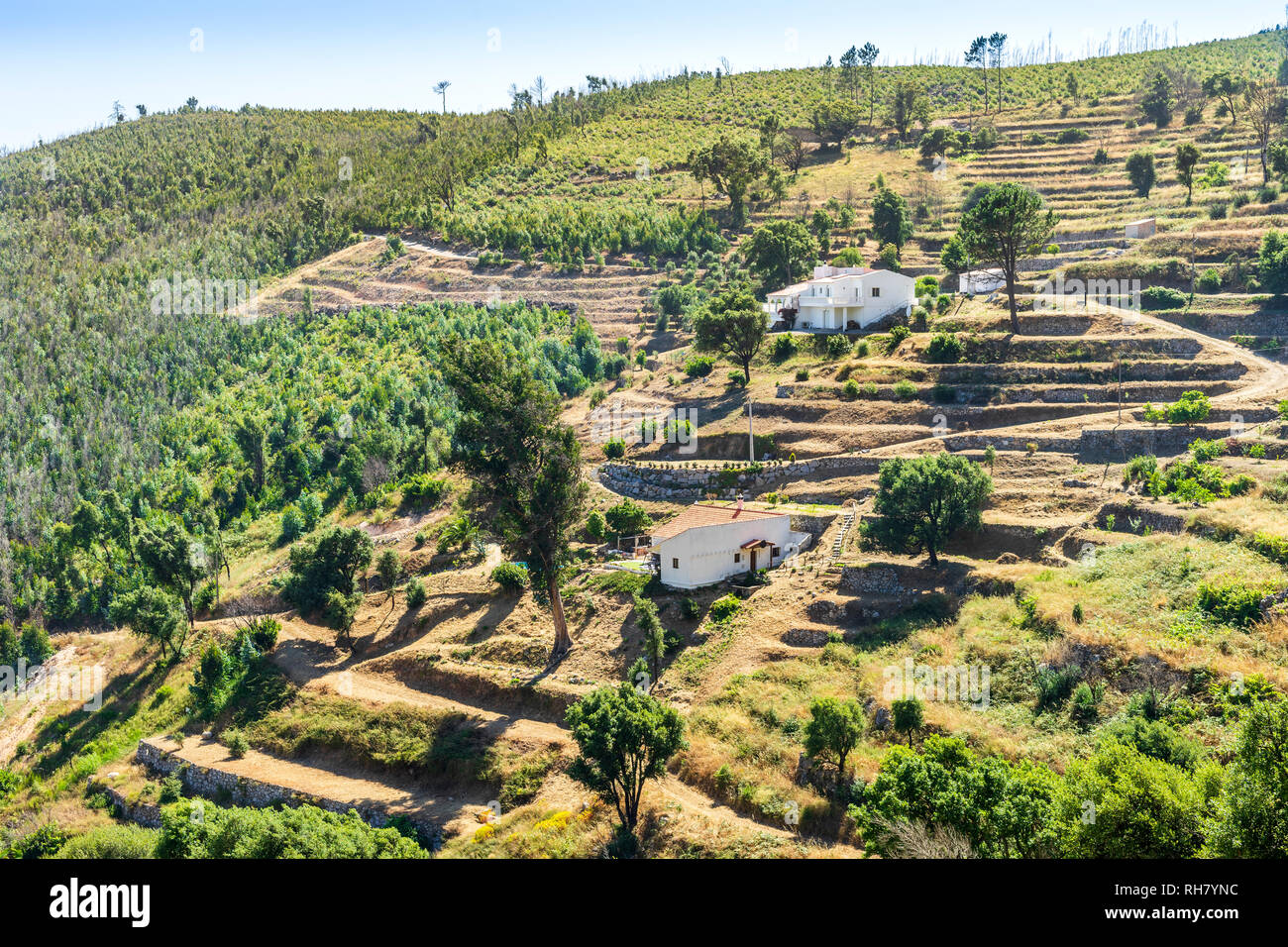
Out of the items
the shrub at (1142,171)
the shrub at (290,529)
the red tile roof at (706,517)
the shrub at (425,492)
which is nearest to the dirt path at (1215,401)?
the red tile roof at (706,517)

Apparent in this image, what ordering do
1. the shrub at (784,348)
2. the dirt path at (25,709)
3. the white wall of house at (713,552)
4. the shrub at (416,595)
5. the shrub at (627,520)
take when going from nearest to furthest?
the white wall of house at (713,552) → the dirt path at (25,709) → the shrub at (416,595) → the shrub at (627,520) → the shrub at (784,348)

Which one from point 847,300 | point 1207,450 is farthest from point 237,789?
point 847,300

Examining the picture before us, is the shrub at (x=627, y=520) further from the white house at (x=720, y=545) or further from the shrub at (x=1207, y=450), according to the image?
the shrub at (x=1207, y=450)

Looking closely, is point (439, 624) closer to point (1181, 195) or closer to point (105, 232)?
point (1181, 195)

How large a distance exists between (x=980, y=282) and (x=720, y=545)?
4025 centimetres

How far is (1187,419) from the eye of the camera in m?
48.7

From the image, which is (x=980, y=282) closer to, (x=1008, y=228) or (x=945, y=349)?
Result: (x=1008, y=228)

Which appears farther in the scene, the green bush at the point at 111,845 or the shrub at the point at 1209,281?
the shrub at the point at 1209,281

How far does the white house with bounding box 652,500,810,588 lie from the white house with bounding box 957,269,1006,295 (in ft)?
115

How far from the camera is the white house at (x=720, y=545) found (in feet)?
142

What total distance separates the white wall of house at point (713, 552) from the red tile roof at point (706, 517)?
1.08 ft

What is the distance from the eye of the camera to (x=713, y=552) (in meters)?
43.6

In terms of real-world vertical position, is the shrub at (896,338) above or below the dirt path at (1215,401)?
above

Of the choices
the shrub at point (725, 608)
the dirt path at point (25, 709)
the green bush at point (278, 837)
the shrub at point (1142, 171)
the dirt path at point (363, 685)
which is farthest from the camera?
the shrub at point (1142, 171)
